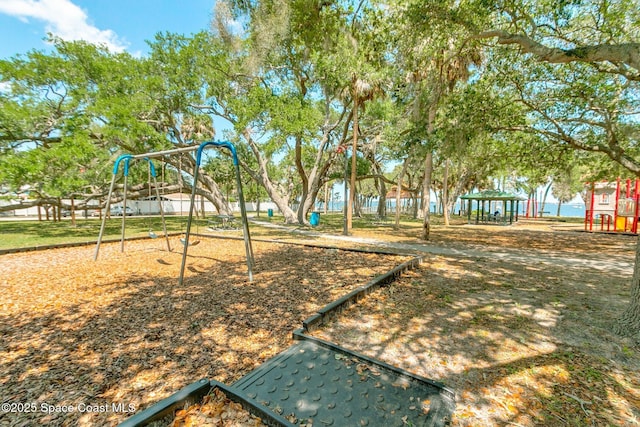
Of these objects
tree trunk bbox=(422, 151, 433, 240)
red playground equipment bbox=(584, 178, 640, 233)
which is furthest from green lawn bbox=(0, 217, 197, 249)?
red playground equipment bbox=(584, 178, 640, 233)

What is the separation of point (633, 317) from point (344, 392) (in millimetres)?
3688

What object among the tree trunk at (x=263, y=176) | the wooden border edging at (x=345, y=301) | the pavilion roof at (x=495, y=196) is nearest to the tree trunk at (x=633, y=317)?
the wooden border edging at (x=345, y=301)

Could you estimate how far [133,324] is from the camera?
138 inches

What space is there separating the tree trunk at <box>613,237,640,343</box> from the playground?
0.47ft

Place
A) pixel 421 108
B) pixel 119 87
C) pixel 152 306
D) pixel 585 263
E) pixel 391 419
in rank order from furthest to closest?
pixel 119 87 → pixel 421 108 → pixel 585 263 → pixel 152 306 → pixel 391 419

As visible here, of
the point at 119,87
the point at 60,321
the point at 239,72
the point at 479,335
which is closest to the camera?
the point at 479,335

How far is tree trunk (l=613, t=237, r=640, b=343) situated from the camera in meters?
3.21

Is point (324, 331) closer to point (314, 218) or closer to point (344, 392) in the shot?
point (344, 392)

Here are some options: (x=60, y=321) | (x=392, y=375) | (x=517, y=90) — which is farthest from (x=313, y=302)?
(x=517, y=90)

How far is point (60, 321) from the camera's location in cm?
358

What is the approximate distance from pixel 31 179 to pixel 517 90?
17.0m

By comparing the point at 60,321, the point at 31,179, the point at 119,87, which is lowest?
the point at 60,321

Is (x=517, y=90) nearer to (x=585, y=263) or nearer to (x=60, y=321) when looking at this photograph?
(x=585, y=263)

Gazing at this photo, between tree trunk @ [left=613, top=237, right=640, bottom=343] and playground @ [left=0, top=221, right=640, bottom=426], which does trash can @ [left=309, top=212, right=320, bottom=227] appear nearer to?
playground @ [left=0, top=221, right=640, bottom=426]
